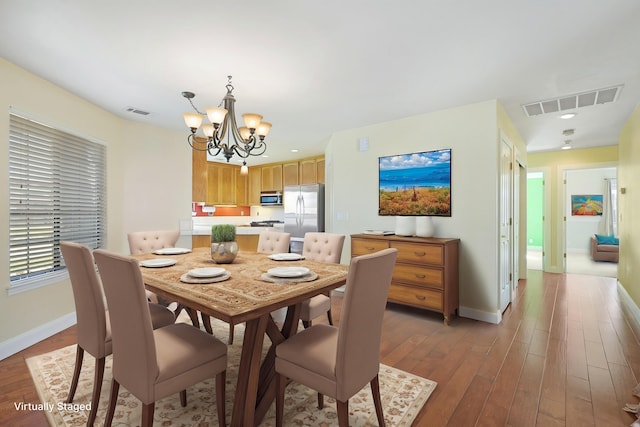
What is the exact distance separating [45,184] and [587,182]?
36.2 ft

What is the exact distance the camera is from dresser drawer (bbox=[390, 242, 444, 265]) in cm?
310

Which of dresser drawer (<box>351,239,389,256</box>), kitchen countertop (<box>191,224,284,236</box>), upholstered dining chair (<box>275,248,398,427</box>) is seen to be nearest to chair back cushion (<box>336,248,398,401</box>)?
upholstered dining chair (<box>275,248,398,427</box>)

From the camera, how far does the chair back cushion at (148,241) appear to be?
289cm

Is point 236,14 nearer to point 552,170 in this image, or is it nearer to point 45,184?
point 45,184

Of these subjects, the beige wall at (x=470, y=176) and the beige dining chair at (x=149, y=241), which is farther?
the beige wall at (x=470, y=176)

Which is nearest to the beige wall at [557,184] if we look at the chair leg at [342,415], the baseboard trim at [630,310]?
the baseboard trim at [630,310]

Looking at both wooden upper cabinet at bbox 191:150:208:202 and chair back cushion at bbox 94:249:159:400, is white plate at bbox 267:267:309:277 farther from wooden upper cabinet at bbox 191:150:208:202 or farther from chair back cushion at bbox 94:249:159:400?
wooden upper cabinet at bbox 191:150:208:202

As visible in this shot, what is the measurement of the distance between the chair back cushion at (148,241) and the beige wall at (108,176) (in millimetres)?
854

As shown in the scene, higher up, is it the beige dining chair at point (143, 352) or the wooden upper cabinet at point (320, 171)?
the wooden upper cabinet at point (320, 171)

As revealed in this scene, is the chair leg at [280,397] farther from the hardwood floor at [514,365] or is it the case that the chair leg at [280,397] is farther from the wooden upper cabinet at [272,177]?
the wooden upper cabinet at [272,177]

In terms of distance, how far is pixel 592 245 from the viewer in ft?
23.5

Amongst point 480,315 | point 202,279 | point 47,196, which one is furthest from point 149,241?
point 480,315

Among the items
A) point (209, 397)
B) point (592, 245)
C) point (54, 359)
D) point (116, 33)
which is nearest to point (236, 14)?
point (116, 33)

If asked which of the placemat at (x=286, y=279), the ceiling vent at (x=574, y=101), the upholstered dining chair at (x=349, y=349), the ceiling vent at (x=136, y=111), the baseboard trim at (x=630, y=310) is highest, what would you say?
the ceiling vent at (x=136, y=111)
